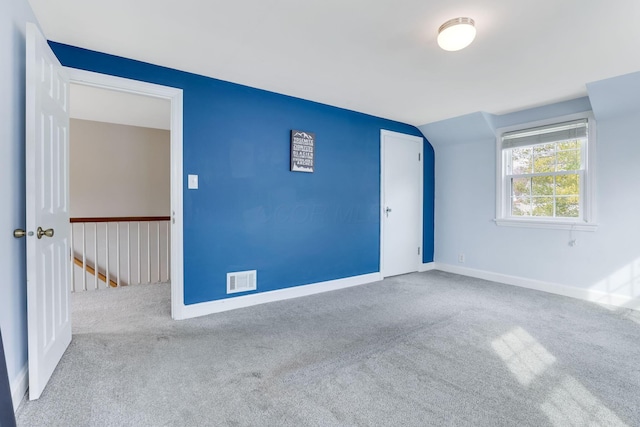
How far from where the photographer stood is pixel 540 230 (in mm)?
3688

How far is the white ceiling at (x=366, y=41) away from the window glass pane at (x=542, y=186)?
0.98 metres

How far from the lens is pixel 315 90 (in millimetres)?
3152

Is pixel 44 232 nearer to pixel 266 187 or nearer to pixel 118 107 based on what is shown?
pixel 266 187

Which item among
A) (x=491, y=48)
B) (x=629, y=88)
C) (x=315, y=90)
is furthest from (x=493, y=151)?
(x=315, y=90)

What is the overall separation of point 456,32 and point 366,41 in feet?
1.95

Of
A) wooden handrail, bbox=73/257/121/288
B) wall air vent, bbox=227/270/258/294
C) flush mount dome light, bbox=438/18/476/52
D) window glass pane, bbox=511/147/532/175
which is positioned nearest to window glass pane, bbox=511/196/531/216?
window glass pane, bbox=511/147/532/175

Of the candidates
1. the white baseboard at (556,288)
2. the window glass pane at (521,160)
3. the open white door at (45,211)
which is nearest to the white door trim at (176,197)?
the open white door at (45,211)

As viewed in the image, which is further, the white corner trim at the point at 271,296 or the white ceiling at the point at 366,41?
the white corner trim at the point at 271,296

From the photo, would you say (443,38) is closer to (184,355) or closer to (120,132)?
(184,355)

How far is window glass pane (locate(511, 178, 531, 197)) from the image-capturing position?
384 centimetres

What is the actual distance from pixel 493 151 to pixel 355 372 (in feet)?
11.7

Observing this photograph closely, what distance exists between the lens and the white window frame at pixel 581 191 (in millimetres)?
3250

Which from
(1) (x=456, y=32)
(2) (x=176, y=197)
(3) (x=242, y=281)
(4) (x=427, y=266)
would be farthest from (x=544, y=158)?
(2) (x=176, y=197)

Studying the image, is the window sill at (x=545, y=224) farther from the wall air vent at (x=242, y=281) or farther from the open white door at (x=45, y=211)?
the open white door at (x=45, y=211)
